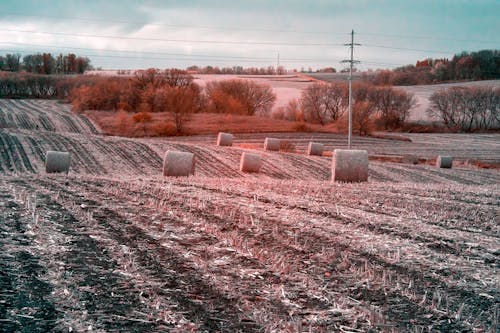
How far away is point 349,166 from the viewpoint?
17.4 metres

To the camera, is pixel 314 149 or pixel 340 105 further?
pixel 340 105

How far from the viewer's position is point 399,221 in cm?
873

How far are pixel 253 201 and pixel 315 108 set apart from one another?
7158 centimetres

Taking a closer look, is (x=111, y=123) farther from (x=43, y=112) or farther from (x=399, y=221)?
(x=399, y=221)

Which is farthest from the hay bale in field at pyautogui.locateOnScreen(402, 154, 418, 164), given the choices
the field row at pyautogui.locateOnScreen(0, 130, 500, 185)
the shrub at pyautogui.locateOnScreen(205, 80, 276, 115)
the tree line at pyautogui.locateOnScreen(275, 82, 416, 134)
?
the shrub at pyautogui.locateOnScreen(205, 80, 276, 115)

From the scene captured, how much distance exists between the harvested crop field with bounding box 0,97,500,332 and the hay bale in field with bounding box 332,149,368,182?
486 centimetres

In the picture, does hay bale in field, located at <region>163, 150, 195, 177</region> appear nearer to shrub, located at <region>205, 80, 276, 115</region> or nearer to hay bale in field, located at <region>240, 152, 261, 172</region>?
hay bale in field, located at <region>240, 152, 261, 172</region>

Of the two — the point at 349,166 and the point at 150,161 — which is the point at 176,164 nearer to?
the point at 349,166

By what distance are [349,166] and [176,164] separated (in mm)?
6211

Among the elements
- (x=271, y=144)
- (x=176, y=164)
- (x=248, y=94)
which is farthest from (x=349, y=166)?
(x=248, y=94)

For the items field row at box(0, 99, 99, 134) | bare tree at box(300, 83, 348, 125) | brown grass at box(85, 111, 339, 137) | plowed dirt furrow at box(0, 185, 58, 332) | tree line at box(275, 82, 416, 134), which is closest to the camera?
plowed dirt furrow at box(0, 185, 58, 332)

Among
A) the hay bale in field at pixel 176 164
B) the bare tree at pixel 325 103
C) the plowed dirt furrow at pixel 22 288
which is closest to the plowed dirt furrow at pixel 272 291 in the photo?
the plowed dirt furrow at pixel 22 288

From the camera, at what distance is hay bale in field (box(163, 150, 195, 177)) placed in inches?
750

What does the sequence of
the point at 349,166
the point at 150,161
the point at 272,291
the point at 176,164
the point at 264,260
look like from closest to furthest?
the point at 272,291, the point at 264,260, the point at 349,166, the point at 176,164, the point at 150,161
